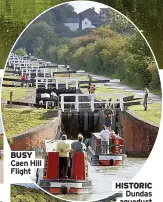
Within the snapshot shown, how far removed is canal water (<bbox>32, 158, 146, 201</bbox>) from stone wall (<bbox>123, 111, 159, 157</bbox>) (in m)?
0.07

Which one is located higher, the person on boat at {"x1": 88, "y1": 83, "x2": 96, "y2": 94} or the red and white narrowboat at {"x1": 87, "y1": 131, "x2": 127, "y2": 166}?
the person on boat at {"x1": 88, "y1": 83, "x2": 96, "y2": 94}

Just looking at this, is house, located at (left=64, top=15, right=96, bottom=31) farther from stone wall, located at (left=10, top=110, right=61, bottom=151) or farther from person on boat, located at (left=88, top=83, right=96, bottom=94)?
stone wall, located at (left=10, top=110, right=61, bottom=151)

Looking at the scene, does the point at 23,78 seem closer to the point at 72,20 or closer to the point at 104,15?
the point at 72,20

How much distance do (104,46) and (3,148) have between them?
1.08 metres

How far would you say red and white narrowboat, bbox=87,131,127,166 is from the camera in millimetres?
5219

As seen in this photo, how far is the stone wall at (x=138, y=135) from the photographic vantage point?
5.23m

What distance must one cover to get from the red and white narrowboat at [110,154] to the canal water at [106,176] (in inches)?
1.5

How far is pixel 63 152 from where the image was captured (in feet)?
17.0

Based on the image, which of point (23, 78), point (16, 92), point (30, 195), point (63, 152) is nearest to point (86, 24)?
point (23, 78)

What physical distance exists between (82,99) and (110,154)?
466 millimetres

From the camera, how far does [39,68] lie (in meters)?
5.23

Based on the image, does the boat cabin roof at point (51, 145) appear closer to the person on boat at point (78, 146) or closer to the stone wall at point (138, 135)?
the person on boat at point (78, 146)

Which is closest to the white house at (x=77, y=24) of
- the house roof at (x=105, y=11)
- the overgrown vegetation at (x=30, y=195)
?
the house roof at (x=105, y=11)

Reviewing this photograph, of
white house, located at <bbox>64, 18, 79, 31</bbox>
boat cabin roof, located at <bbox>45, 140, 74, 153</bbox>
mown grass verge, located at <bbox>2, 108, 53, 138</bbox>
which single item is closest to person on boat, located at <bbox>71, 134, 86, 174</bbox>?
boat cabin roof, located at <bbox>45, 140, 74, 153</bbox>
